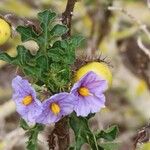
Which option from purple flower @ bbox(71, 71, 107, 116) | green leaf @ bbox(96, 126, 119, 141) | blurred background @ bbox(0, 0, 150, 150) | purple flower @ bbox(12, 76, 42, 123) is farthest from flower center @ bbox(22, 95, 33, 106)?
blurred background @ bbox(0, 0, 150, 150)

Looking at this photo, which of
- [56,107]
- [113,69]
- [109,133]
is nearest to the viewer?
[56,107]

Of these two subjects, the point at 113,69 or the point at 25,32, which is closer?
the point at 25,32

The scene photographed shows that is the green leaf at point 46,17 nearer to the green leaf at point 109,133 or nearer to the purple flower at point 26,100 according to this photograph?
the purple flower at point 26,100

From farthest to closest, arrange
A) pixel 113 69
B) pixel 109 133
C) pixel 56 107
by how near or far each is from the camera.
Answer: pixel 113 69 → pixel 109 133 → pixel 56 107

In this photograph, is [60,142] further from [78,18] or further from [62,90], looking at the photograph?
[78,18]

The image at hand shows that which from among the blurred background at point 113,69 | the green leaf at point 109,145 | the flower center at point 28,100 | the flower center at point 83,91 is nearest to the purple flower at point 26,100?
the flower center at point 28,100

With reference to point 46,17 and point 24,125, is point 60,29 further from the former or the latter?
point 24,125

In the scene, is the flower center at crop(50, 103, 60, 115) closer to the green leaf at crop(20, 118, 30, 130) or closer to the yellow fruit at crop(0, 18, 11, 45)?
the green leaf at crop(20, 118, 30, 130)

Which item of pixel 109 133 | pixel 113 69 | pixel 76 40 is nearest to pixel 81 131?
pixel 109 133
